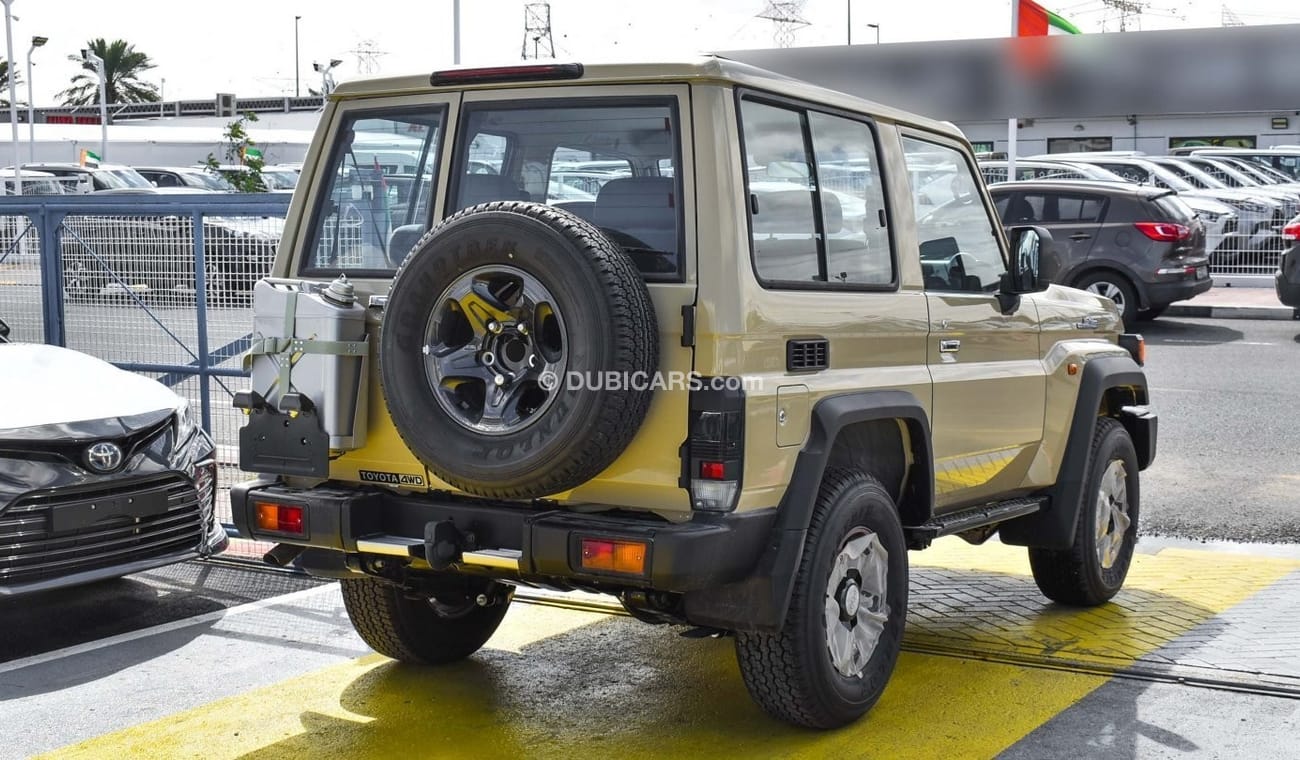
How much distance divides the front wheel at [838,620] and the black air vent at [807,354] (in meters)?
0.38

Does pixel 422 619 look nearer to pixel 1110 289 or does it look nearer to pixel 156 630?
pixel 156 630

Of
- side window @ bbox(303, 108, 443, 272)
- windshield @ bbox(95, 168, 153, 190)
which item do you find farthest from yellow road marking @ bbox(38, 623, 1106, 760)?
windshield @ bbox(95, 168, 153, 190)

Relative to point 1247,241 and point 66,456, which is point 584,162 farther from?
point 1247,241

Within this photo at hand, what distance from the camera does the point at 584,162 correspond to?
4.64m

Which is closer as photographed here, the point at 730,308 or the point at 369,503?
the point at 730,308

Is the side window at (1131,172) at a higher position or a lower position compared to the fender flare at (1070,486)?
higher

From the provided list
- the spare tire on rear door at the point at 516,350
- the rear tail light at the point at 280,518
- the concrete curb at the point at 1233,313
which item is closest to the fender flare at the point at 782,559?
the spare tire on rear door at the point at 516,350

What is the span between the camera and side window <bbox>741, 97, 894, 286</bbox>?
454 cm

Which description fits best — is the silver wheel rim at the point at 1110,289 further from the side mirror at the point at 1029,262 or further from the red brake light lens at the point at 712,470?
the red brake light lens at the point at 712,470

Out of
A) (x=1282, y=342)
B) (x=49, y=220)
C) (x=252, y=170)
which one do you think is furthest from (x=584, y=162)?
(x=252, y=170)

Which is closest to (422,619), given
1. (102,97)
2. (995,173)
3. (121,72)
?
(995,173)

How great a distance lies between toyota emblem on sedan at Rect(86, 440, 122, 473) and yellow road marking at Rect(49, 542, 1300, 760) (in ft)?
4.09

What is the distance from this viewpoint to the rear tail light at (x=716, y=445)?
4.21m

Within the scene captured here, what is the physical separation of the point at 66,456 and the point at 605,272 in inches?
113
